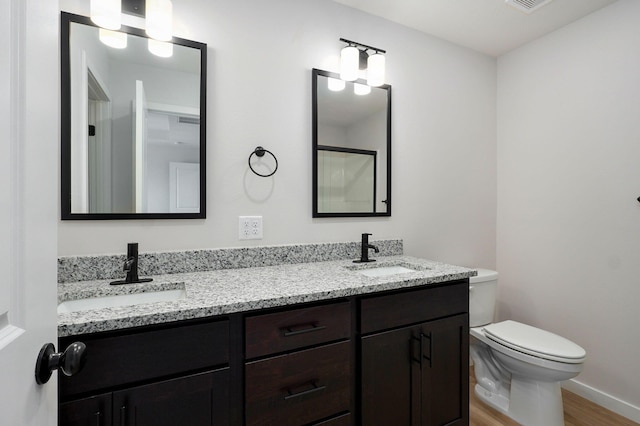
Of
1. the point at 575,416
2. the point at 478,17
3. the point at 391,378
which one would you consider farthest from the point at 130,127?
the point at 575,416

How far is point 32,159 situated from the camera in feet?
1.66

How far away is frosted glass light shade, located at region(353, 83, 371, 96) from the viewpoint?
1.86m

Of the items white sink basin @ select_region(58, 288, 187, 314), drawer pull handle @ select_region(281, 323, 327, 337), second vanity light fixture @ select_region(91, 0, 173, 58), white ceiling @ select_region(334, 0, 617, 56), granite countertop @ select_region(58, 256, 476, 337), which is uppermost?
white ceiling @ select_region(334, 0, 617, 56)

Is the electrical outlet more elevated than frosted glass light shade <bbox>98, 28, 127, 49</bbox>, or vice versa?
frosted glass light shade <bbox>98, 28, 127, 49</bbox>

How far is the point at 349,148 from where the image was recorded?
184 centimetres

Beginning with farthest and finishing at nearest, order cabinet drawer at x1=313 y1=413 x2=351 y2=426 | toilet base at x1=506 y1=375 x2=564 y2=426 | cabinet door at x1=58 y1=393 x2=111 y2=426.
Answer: toilet base at x1=506 y1=375 x2=564 y2=426 → cabinet drawer at x1=313 y1=413 x2=351 y2=426 → cabinet door at x1=58 y1=393 x2=111 y2=426

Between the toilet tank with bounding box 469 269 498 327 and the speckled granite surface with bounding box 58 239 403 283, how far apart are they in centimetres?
64

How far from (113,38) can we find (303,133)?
938 mm

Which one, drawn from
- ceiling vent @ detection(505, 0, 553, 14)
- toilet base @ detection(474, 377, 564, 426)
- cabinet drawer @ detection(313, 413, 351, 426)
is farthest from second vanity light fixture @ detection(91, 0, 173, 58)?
toilet base @ detection(474, 377, 564, 426)

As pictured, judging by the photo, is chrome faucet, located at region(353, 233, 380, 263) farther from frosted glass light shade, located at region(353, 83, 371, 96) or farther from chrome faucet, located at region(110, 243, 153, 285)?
chrome faucet, located at region(110, 243, 153, 285)

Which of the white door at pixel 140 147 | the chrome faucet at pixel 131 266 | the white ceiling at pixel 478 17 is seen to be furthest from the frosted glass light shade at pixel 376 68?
the chrome faucet at pixel 131 266

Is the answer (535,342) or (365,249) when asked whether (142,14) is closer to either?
(365,249)

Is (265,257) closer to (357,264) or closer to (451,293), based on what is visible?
(357,264)

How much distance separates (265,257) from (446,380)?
104 centimetres
